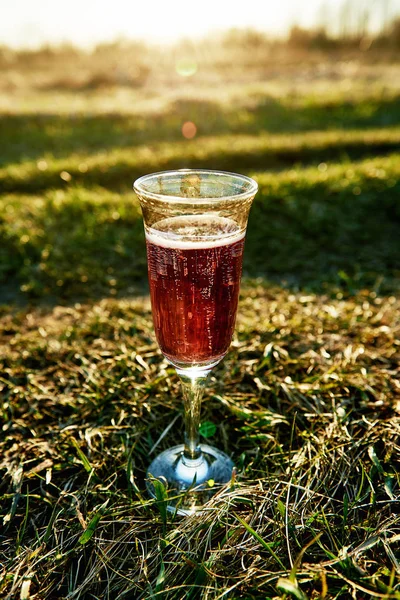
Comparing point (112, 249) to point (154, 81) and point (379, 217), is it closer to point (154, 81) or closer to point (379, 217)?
point (379, 217)

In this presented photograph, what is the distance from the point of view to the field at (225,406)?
1.96m

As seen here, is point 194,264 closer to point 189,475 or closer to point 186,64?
point 189,475

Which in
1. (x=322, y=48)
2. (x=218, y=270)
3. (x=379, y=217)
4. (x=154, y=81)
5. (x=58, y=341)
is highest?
(x=218, y=270)

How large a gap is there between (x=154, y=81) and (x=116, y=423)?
23.1 m

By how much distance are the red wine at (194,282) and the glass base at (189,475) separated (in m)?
0.63

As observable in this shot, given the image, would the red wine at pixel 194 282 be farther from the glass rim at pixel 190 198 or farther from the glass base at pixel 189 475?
the glass base at pixel 189 475

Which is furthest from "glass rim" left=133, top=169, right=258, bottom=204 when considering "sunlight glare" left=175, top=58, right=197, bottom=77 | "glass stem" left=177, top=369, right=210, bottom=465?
"sunlight glare" left=175, top=58, right=197, bottom=77

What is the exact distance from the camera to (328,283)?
4414 millimetres

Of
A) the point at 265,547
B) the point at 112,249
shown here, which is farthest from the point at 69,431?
the point at 112,249

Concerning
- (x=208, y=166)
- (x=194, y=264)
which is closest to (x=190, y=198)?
(x=194, y=264)

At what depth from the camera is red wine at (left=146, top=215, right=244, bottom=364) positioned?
1887 mm

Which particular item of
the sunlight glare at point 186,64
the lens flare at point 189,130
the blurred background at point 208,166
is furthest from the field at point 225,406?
the sunlight glare at point 186,64

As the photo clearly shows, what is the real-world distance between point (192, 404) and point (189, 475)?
1.21 feet

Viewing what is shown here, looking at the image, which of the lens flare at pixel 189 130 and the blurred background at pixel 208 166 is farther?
the lens flare at pixel 189 130
